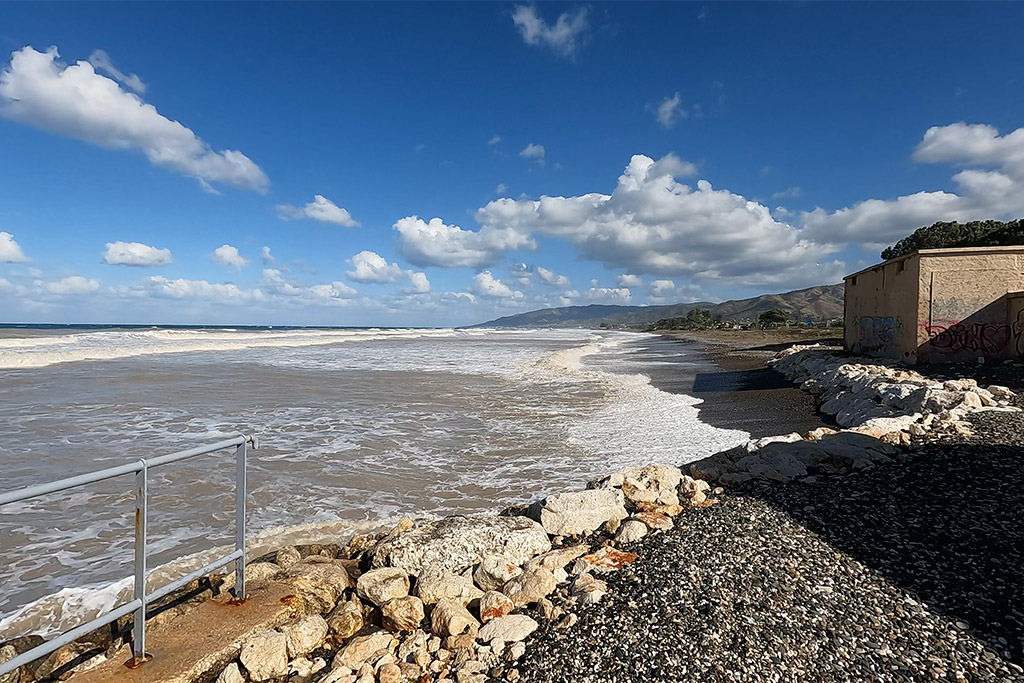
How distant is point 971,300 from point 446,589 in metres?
19.7

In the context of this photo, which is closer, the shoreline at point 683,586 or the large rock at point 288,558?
the shoreline at point 683,586

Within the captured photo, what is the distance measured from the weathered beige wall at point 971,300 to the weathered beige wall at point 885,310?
46cm

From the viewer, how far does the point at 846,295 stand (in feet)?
83.5

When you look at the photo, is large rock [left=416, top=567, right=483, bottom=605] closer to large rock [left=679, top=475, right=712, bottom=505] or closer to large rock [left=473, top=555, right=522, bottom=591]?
large rock [left=473, top=555, right=522, bottom=591]

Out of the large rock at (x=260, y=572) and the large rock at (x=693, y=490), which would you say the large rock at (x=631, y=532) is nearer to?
the large rock at (x=693, y=490)

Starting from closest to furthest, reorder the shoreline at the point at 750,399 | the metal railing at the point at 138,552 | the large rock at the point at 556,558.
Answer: the metal railing at the point at 138,552
the large rock at the point at 556,558
the shoreline at the point at 750,399

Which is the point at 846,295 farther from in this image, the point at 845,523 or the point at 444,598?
the point at 444,598

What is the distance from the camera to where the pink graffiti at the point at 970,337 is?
15969 mm

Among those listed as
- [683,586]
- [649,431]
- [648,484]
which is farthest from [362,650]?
[649,431]

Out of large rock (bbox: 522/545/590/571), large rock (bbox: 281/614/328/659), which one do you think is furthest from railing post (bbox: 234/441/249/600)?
large rock (bbox: 522/545/590/571)

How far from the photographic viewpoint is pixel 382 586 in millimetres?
4125

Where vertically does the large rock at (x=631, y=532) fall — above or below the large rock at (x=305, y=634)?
above

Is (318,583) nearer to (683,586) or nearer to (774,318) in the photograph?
(683,586)

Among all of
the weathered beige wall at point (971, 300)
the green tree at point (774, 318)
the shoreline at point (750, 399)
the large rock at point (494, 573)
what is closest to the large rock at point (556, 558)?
the large rock at point (494, 573)
